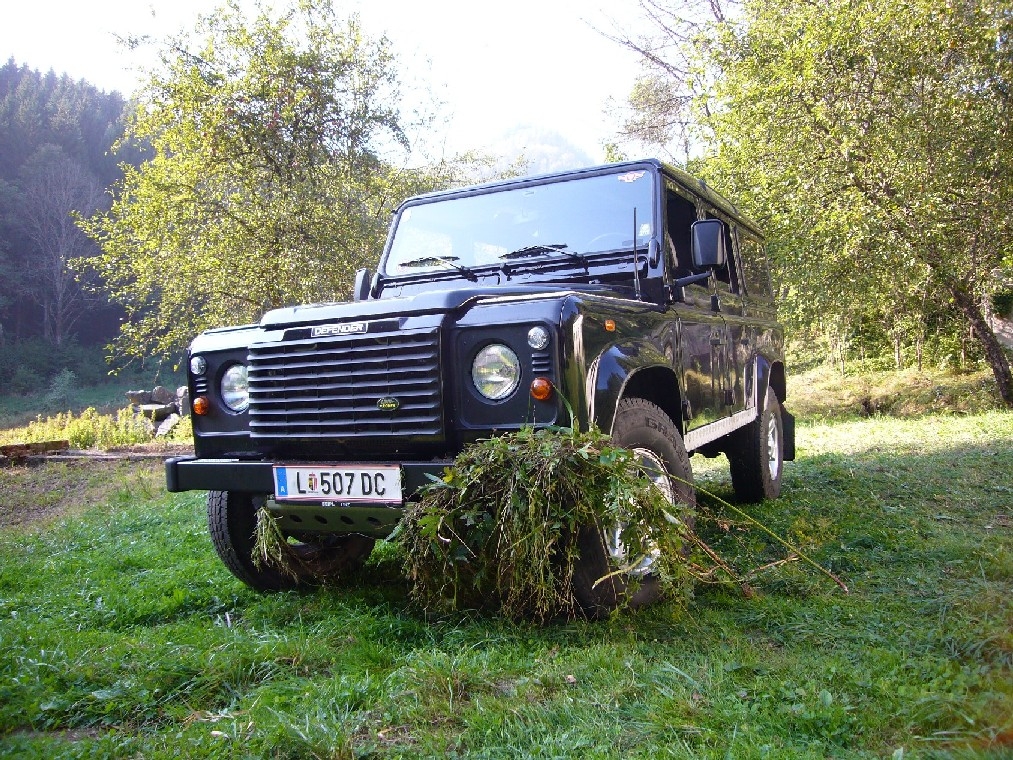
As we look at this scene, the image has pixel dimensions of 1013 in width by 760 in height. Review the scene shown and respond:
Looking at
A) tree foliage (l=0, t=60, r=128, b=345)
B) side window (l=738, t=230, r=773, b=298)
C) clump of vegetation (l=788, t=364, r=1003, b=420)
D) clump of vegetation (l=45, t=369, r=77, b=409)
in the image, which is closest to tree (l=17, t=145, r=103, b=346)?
tree foliage (l=0, t=60, r=128, b=345)

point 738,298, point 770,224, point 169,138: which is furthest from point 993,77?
point 169,138

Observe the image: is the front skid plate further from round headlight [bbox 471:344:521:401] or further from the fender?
the fender

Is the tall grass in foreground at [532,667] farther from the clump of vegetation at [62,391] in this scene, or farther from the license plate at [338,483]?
the clump of vegetation at [62,391]

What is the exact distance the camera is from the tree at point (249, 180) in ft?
43.1

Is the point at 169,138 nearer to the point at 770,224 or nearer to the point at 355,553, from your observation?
the point at 770,224

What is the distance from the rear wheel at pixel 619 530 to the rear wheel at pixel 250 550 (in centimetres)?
158

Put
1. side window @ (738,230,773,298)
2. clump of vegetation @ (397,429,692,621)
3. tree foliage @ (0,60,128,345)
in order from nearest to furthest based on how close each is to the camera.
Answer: clump of vegetation @ (397,429,692,621) < side window @ (738,230,773,298) < tree foliage @ (0,60,128,345)

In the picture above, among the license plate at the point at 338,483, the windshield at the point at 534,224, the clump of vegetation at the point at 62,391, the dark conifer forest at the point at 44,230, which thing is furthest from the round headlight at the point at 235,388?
the dark conifer forest at the point at 44,230

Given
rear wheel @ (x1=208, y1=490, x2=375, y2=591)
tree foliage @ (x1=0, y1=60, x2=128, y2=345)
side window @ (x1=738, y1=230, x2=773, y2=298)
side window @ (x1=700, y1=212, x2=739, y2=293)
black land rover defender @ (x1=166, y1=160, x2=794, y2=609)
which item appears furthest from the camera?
tree foliage @ (x1=0, y1=60, x2=128, y2=345)

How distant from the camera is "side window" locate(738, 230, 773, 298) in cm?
616

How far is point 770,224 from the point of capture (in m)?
13.2

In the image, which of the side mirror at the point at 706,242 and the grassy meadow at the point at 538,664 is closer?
the grassy meadow at the point at 538,664

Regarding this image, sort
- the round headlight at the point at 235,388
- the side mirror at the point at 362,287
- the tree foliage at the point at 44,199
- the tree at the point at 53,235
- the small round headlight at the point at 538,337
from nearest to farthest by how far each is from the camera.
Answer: the small round headlight at the point at 538,337, the round headlight at the point at 235,388, the side mirror at the point at 362,287, the tree foliage at the point at 44,199, the tree at the point at 53,235

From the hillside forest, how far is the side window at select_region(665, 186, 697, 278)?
8.04 metres
